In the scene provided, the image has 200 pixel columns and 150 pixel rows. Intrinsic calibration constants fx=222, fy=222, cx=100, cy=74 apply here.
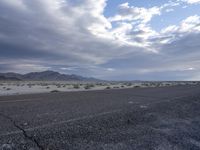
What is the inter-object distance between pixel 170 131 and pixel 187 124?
2042 mm

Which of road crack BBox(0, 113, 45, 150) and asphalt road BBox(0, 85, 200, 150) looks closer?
road crack BBox(0, 113, 45, 150)

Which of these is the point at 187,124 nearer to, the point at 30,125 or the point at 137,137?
the point at 137,137

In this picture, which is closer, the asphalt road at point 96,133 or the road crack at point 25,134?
the road crack at point 25,134

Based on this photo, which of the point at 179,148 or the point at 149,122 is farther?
the point at 149,122

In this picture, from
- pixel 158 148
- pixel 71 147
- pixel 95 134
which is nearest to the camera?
pixel 71 147

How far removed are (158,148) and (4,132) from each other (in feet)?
15.1

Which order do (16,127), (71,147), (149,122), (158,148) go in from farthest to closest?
1. (149,122)
2. (16,127)
3. (158,148)
4. (71,147)

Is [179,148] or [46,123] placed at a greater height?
[46,123]

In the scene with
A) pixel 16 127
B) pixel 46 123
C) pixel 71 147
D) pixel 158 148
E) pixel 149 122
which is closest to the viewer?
pixel 71 147

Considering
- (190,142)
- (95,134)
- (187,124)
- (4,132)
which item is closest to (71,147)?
(95,134)

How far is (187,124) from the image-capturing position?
10062mm

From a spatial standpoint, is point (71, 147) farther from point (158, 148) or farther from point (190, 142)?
point (190, 142)

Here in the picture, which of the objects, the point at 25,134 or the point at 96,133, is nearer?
the point at 25,134

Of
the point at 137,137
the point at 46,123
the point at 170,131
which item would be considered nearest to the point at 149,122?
the point at 170,131
